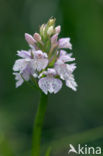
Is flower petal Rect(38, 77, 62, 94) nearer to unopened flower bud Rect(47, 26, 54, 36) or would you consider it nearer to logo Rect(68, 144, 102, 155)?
unopened flower bud Rect(47, 26, 54, 36)

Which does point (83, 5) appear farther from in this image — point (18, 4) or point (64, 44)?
point (64, 44)

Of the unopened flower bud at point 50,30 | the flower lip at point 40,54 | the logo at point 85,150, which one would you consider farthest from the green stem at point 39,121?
the logo at point 85,150

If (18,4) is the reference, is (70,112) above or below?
below

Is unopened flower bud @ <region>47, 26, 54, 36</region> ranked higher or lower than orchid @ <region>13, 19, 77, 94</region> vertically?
higher

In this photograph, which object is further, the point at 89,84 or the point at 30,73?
the point at 89,84

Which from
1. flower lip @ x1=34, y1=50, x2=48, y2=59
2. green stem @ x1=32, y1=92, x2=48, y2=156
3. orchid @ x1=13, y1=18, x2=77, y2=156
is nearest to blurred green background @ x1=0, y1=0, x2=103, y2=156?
green stem @ x1=32, y1=92, x2=48, y2=156

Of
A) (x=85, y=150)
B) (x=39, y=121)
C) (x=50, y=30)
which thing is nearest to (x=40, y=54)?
(x=50, y=30)

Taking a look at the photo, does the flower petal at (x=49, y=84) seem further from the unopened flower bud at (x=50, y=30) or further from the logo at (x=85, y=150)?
the logo at (x=85, y=150)

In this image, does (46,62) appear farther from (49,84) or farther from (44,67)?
(49,84)

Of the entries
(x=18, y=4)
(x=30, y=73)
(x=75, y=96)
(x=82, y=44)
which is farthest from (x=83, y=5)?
(x=30, y=73)
